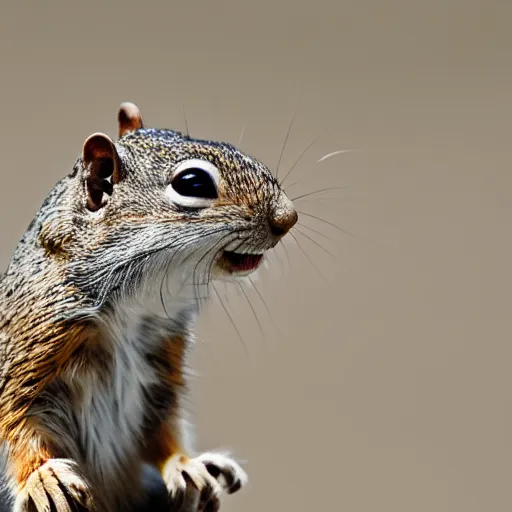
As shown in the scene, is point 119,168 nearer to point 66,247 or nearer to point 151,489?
point 66,247

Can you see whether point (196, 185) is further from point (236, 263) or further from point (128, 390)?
point (128, 390)

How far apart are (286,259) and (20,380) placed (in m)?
0.32

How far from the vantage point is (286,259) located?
1.09 m

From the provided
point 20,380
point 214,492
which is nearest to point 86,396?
point 20,380

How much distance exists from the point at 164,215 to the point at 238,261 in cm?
8

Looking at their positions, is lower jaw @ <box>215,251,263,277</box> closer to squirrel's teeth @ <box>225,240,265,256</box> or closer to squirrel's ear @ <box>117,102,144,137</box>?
squirrel's teeth @ <box>225,240,265,256</box>

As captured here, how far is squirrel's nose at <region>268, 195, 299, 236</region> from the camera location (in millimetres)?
900

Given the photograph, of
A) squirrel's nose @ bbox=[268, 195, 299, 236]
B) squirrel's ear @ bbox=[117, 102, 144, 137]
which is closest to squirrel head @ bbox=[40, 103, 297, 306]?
squirrel's nose @ bbox=[268, 195, 299, 236]

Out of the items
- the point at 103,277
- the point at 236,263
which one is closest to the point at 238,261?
the point at 236,263

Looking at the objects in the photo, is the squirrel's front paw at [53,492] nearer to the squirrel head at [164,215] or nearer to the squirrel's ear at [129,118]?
the squirrel head at [164,215]

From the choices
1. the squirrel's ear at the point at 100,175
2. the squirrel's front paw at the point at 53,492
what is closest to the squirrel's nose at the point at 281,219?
the squirrel's ear at the point at 100,175

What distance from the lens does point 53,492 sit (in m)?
0.88

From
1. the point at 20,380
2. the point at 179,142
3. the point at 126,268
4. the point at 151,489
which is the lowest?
the point at 151,489

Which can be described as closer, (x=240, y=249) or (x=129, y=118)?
(x=240, y=249)
